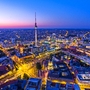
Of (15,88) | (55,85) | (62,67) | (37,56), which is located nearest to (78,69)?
(62,67)

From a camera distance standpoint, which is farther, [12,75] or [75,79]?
[12,75]

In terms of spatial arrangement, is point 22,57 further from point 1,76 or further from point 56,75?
point 56,75

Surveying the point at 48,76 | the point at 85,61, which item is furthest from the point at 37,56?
the point at 48,76

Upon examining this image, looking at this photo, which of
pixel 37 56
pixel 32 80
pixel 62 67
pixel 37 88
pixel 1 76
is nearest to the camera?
pixel 37 88

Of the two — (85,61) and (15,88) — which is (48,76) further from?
(85,61)

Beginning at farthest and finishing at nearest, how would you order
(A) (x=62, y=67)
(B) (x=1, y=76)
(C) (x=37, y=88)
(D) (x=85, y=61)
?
(D) (x=85, y=61) < (A) (x=62, y=67) < (B) (x=1, y=76) < (C) (x=37, y=88)

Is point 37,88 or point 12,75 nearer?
point 37,88

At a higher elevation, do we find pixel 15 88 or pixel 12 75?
pixel 15 88

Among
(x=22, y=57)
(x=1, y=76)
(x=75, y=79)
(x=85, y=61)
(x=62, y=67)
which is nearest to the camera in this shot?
(x=75, y=79)

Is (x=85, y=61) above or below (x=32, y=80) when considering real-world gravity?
below
